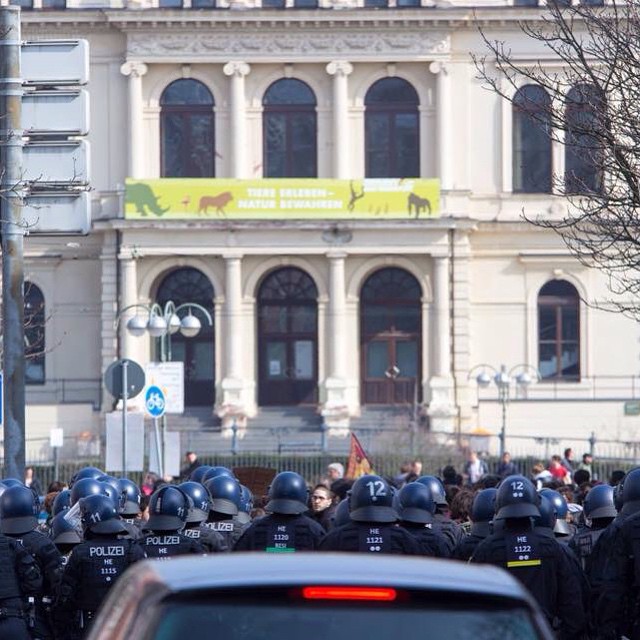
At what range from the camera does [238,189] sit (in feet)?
175

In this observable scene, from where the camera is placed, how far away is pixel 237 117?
54094 millimetres

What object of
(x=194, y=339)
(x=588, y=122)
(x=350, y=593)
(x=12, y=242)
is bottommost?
(x=350, y=593)

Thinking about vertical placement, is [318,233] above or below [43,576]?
above

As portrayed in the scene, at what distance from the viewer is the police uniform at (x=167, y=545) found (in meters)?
12.0

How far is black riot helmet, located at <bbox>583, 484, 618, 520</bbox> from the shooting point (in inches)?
502

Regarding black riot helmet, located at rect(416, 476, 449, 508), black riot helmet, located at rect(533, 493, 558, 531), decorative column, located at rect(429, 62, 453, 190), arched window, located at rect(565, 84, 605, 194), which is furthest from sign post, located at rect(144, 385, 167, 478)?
decorative column, located at rect(429, 62, 453, 190)

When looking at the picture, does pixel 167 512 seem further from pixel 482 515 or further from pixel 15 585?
pixel 482 515

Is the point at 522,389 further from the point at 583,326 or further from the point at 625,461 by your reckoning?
the point at 625,461

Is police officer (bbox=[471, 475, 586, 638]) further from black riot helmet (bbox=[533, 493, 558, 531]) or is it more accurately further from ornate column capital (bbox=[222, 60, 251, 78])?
ornate column capital (bbox=[222, 60, 251, 78])

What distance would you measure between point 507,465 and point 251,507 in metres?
17.9

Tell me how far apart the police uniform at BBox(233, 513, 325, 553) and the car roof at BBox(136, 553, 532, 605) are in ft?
20.7

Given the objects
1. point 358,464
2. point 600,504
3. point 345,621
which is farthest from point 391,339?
point 345,621

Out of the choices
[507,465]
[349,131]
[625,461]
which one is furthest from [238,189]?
[507,465]

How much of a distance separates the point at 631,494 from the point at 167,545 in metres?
2.71
